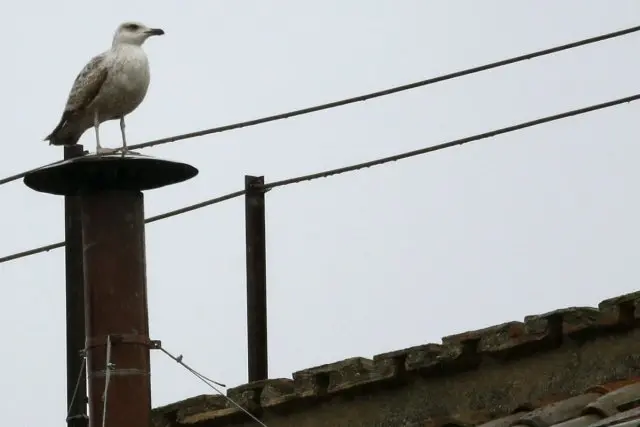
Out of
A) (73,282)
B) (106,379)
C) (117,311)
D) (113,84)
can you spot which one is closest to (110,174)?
(117,311)

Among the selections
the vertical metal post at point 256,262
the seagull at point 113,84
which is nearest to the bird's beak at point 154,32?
the seagull at point 113,84

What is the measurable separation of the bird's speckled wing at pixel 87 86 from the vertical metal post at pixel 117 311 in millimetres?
2425

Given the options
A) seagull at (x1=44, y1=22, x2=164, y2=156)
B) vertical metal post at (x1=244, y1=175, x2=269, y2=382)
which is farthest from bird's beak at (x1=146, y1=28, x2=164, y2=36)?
vertical metal post at (x1=244, y1=175, x2=269, y2=382)

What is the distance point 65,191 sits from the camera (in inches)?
340

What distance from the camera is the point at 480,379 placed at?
10172 mm

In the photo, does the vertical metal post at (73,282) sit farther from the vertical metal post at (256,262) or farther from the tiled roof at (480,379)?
the tiled roof at (480,379)

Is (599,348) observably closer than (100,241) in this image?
No

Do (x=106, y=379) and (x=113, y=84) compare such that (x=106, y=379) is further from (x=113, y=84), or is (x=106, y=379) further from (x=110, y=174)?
(x=113, y=84)

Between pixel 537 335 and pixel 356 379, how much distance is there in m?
1.18

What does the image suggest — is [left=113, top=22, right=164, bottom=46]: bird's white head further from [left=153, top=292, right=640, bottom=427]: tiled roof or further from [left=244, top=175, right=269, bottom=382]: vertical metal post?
[left=244, top=175, right=269, bottom=382]: vertical metal post

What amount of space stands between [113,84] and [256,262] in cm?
338

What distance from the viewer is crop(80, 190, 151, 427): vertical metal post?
808cm

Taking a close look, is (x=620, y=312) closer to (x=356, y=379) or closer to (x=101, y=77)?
(x=356, y=379)

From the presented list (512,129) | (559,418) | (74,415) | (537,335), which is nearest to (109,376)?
(559,418)
